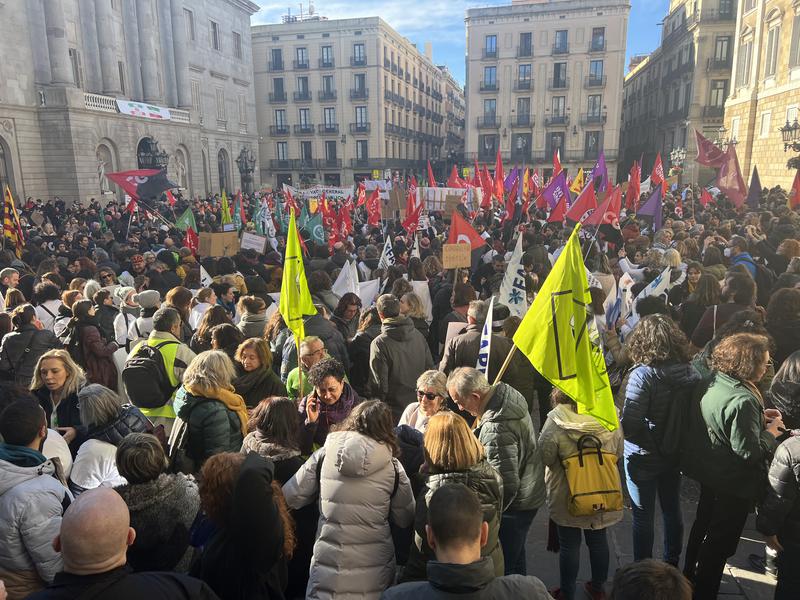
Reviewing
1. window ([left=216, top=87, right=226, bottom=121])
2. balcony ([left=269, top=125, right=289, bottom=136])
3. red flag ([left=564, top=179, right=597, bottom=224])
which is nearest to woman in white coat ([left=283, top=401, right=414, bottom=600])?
red flag ([left=564, top=179, right=597, bottom=224])

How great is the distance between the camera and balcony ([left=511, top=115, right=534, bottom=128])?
156ft

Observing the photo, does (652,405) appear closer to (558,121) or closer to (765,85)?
(765,85)

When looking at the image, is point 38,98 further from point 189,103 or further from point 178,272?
point 178,272

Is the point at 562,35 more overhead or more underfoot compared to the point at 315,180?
more overhead

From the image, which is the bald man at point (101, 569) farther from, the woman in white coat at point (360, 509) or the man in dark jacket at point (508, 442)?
the man in dark jacket at point (508, 442)

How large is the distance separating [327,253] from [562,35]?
44.9 meters

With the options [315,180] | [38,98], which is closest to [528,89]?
[315,180]

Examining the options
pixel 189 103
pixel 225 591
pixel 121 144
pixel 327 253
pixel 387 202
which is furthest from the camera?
pixel 189 103

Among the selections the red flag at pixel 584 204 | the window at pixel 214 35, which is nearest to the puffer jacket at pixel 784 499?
the red flag at pixel 584 204

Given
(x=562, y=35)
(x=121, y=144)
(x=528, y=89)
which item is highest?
(x=562, y=35)

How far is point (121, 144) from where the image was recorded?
29.4 metres

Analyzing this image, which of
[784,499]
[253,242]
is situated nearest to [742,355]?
[784,499]

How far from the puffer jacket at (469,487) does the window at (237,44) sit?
45901mm

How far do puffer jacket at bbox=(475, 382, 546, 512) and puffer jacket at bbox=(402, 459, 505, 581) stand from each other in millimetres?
417
